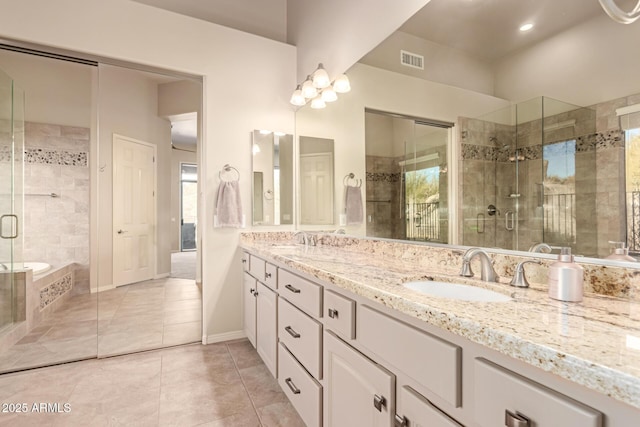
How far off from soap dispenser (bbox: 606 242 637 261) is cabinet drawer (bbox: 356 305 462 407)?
546 millimetres

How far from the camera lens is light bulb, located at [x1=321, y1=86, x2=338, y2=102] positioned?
2371mm

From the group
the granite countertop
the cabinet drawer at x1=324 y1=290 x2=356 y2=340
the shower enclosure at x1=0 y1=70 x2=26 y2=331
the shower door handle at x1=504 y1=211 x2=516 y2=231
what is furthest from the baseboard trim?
the shower door handle at x1=504 y1=211 x2=516 y2=231

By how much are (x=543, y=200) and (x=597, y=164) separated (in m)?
0.17

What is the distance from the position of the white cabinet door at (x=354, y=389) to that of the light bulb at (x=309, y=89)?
1.99 m

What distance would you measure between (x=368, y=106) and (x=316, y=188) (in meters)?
0.88

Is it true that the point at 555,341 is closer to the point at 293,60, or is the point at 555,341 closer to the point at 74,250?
the point at 293,60

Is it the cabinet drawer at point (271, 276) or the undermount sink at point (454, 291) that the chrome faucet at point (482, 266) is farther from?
the cabinet drawer at point (271, 276)

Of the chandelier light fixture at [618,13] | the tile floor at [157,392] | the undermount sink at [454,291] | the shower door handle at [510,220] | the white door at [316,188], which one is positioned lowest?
the tile floor at [157,392]

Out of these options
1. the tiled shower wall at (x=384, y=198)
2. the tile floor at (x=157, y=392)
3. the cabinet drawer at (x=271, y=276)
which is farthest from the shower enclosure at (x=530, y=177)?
the tile floor at (x=157, y=392)

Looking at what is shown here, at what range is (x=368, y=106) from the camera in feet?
6.51

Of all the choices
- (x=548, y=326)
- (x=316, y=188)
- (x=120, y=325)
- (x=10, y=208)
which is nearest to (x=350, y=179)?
(x=316, y=188)

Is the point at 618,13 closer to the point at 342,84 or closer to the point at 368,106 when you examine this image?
the point at 368,106

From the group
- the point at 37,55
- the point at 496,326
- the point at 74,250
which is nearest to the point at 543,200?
the point at 496,326

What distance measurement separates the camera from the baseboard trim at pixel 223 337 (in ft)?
8.30
